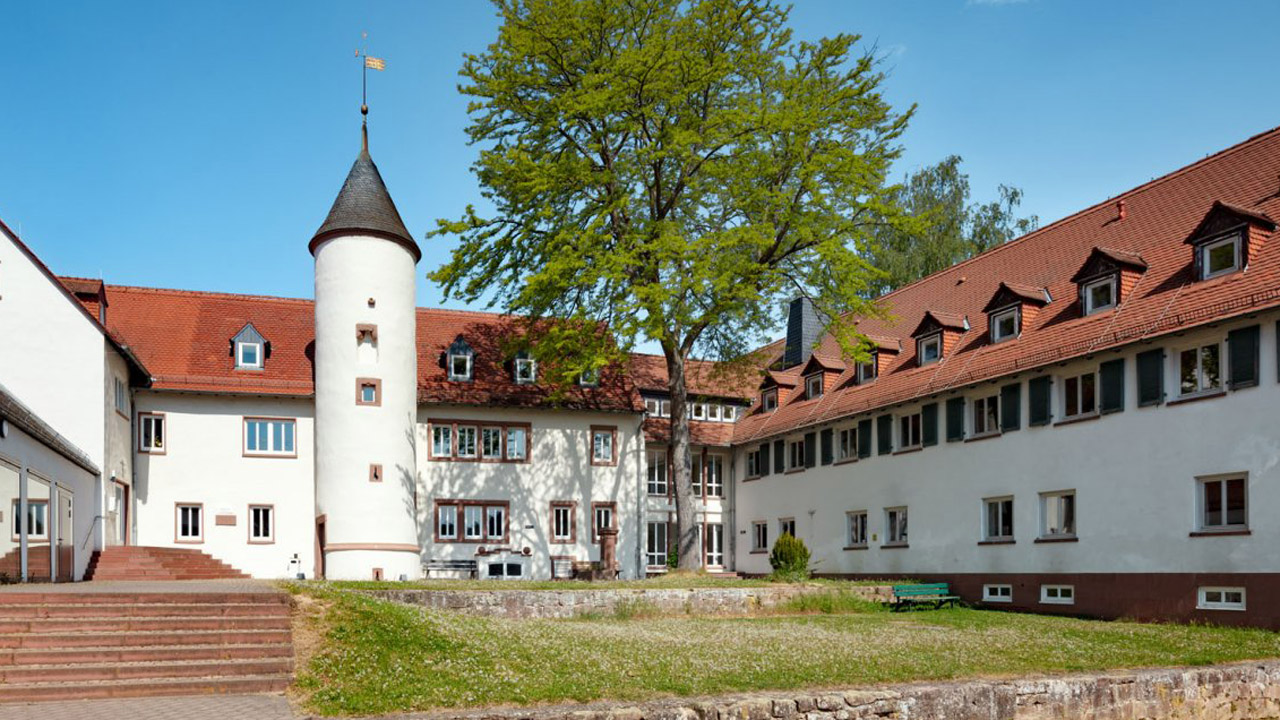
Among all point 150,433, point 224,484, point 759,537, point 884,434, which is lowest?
point 759,537

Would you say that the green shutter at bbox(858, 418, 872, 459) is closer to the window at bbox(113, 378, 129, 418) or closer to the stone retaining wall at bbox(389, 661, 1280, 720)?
the stone retaining wall at bbox(389, 661, 1280, 720)

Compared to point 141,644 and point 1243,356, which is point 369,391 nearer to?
point 141,644

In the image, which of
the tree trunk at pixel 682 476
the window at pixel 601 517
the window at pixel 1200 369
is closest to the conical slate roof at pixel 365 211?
the tree trunk at pixel 682 476

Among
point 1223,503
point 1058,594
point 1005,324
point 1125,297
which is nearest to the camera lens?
point 1223,503

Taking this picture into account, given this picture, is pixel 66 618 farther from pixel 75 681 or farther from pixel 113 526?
pixel 113 526

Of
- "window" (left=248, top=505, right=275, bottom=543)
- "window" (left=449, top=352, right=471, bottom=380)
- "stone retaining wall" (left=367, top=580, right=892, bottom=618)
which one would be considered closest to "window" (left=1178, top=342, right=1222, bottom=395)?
"stone retaining wall" (left=367, top=580, right=892, bottom=618)

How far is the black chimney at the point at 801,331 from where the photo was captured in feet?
140

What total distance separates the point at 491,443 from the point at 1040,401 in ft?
62.1

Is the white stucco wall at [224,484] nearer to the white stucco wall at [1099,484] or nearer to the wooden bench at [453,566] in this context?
the wooden bench at [453,566]

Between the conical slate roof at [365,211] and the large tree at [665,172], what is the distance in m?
3.24

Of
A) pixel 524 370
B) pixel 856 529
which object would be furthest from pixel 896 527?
pixel 524 370

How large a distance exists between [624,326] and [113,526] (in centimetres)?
1624

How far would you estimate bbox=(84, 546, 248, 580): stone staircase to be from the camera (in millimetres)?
28391

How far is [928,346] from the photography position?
3164 cm
